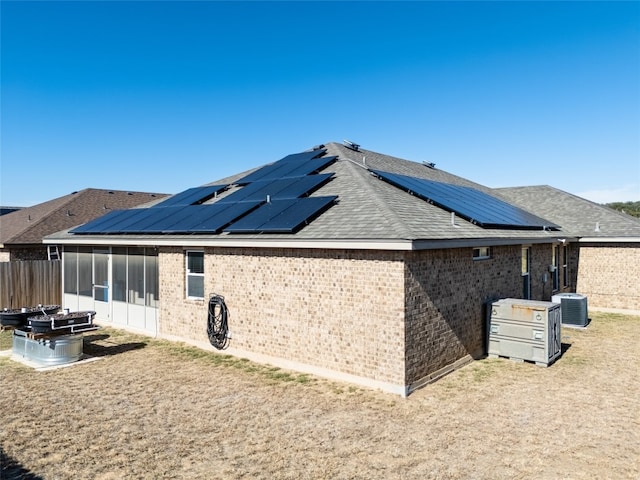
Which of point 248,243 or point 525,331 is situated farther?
point 248,243

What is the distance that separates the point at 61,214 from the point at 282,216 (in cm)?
1624

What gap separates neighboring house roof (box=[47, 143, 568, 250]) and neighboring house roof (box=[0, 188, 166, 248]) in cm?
657

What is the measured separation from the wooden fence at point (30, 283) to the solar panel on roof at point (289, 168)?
8436 millimetres

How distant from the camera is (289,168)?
50.8 feet

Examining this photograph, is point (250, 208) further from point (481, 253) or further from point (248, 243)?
point (481, 253)

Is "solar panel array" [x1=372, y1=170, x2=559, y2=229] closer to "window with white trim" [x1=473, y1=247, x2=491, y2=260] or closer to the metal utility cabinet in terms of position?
"window with white trim" [x1=473, y1=247, x2=491, y2=260]

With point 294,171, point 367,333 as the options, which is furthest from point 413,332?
point 294,171

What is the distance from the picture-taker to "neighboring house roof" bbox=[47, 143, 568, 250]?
8.96 metres

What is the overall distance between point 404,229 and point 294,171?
6893mm

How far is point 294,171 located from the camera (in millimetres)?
14859

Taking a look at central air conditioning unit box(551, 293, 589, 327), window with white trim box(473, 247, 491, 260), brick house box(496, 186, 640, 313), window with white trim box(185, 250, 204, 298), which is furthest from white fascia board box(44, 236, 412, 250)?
brick house box(496, 186, 640, 313)

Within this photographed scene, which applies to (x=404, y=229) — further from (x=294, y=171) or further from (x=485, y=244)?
(x=294, y=171)

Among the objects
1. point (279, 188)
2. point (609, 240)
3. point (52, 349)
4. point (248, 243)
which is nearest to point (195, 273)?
point (248, 243)

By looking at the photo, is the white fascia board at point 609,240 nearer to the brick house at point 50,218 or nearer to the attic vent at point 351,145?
the attic vent at point 351,145
